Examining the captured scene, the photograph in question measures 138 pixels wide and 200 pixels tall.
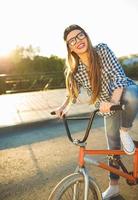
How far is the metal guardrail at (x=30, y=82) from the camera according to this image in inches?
631

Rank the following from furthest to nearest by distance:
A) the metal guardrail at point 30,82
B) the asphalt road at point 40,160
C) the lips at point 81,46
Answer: the metal guardrail at point 30,82, the asphalt road at point 40,160, the lips at point 81,46

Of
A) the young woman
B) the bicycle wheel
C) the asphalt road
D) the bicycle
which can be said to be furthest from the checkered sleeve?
the asphalt road

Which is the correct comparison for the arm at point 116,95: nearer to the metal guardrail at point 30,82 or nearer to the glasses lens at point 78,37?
the glasses lens at point 78,37

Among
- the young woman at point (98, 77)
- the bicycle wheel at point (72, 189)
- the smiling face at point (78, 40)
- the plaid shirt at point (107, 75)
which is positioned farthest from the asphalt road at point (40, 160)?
the smiling face at point (78, 40)

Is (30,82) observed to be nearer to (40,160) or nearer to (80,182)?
(40,160)

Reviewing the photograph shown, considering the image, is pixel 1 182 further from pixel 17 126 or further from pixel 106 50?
pixel 17 126

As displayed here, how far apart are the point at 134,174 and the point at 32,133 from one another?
4.37 m

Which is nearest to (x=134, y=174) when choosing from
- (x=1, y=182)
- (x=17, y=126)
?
(x=1, y=182)

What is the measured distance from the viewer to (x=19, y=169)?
18.2 feet

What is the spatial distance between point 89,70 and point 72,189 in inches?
42.9

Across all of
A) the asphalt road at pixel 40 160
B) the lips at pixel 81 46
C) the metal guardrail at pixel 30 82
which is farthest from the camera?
the metal guardrail at pixel 30 82

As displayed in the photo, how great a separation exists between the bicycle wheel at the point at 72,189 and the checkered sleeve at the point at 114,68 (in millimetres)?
894

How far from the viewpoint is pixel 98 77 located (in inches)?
132

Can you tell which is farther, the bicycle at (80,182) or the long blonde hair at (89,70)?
the long blonde hair at (89,70)
